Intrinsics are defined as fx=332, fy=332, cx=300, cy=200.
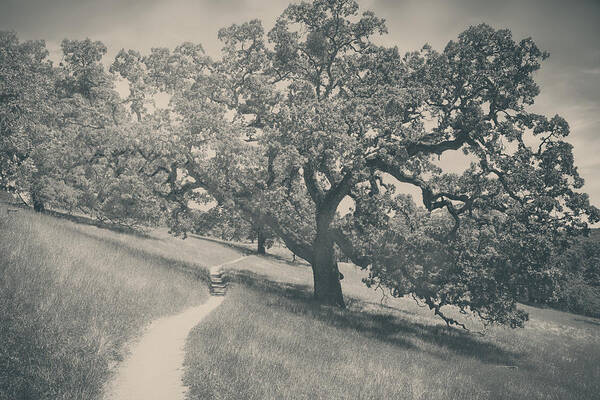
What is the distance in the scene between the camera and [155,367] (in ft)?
24.5

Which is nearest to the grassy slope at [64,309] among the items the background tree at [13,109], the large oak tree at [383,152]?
the background tree at [13,109]

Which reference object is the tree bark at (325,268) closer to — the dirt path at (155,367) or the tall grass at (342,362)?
the tall grass at (342,362)

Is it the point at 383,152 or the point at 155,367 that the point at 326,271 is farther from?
the point at 155,367

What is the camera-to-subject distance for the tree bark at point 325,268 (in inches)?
762

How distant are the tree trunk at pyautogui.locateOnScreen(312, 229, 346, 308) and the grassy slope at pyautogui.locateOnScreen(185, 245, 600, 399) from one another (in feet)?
6.49

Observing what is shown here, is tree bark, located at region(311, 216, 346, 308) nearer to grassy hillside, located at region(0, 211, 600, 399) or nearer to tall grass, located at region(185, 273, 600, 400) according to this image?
tall grass, located at region(185, 273, 600, 400)

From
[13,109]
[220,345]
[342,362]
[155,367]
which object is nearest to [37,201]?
[13,109]

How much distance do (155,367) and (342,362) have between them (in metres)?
5.47

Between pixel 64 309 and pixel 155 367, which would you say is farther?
pixel 64 309

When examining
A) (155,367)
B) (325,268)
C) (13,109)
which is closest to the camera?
(155,367)

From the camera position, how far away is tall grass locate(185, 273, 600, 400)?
754 centimetres

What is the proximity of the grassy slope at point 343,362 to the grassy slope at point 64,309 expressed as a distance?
193 cm

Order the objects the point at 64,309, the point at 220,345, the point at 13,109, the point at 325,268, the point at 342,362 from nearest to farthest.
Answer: the point at 64,309 < the point at 220,345 < the point at 342,362 < the point at 13,109 < the point at 325,268

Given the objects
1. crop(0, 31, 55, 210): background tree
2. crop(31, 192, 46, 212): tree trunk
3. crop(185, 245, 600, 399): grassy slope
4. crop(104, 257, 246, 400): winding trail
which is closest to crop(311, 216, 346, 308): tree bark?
crop(185, 245, 600, 399): grassy slope
